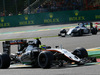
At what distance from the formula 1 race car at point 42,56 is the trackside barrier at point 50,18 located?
22.2 metres

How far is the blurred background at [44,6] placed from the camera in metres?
35.4

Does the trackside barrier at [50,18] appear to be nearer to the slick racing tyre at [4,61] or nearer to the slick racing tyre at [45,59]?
the slick racing tyre at [4,61]

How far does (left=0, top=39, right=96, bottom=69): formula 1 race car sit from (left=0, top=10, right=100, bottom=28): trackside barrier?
72.8ft

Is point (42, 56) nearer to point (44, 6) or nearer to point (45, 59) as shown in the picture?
point (45, 59)

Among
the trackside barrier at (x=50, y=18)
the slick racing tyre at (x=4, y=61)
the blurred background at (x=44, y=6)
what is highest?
the blurred background at (x=44, y=6)

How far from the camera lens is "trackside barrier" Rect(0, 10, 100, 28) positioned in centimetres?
3369

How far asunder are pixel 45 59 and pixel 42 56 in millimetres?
260

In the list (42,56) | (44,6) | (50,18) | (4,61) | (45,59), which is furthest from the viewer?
(44,6)

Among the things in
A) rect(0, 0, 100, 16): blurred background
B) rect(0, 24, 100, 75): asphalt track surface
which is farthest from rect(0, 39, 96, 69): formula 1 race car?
rect(0, 0, 100, 16): blurred background

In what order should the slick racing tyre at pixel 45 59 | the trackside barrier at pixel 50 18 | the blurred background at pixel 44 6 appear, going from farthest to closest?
the blurred background at pixel 44 6 → the trackside barrier at pixel 50 18 → the slick racing tyre at pixel 45 59

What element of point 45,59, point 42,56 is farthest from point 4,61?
point 45,59

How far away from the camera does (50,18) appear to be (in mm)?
34438

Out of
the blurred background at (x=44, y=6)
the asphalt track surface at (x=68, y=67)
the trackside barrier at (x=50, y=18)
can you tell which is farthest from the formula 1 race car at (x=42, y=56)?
Result: the blurred background at (x=44, y=6)

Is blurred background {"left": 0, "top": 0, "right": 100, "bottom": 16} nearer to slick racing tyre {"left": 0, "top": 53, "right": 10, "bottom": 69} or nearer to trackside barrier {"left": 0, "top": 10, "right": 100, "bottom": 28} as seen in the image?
trackside barrier {"left": 0, "top": 10, "right": 100, "bottom": 28}
